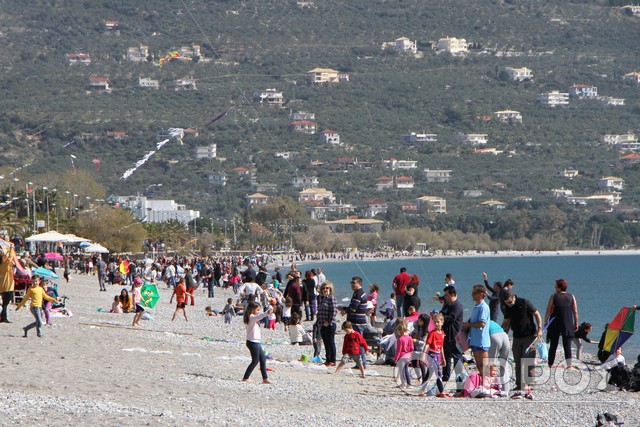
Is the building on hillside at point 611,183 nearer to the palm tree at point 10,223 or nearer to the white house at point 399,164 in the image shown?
the white house at point 399,164

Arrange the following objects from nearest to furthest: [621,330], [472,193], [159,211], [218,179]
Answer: [621,330], [159,211], [218,179], [472,193]

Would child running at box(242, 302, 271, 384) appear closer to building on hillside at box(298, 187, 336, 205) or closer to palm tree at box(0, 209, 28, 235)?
palm tree at box(0, 209, 28, 235)

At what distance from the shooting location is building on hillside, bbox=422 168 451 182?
5738 inches

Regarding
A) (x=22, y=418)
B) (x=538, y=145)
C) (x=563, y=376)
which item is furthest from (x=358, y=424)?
(x=538, y=145)

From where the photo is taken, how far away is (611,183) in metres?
143

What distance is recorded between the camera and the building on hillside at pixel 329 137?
152 meters

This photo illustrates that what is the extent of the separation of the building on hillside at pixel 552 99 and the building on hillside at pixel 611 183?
91.2 feet

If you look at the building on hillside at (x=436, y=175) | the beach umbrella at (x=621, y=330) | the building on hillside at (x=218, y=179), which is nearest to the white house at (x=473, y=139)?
the building on hillside at (x=436, y=175)

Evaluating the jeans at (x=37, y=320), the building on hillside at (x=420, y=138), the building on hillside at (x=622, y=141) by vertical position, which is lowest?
the jeans at (x=37, y=320)

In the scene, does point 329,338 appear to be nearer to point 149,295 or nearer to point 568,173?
point 149,295

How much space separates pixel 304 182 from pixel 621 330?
123231 millimetres

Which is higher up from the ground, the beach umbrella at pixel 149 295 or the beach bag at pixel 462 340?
the beach umbrella at pixel 149 295

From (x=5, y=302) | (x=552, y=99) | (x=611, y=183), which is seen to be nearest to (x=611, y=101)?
(x=552, y=99)

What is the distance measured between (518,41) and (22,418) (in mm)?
186629
